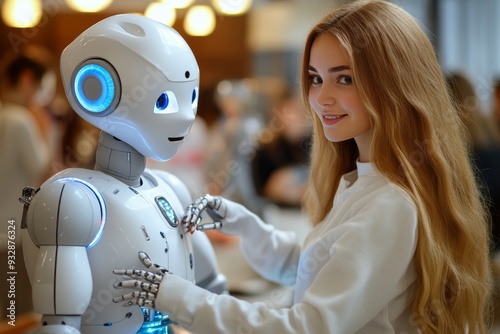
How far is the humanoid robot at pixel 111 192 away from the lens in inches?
56.1

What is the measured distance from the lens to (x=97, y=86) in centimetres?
149

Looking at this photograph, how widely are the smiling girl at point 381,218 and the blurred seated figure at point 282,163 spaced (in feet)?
11.3

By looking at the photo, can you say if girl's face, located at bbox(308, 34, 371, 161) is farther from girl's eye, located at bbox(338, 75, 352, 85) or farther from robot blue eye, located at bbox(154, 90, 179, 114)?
robot blue eye, located at bbox(154, 90, 179, 114)

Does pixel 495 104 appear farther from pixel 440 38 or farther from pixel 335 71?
pixel 335 71

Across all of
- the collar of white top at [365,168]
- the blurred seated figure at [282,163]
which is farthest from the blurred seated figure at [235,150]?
the collar of white top at [365,168]

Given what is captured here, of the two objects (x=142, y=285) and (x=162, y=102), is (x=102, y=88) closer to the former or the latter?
(x=162, y=102)

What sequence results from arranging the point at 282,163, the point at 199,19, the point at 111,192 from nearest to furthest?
1. the point at 111,192
2. the point at 199,19
3. the point at 282,163

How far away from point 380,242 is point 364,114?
0.32 m

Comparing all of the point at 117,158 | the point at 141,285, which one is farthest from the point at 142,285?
the point at 117,158

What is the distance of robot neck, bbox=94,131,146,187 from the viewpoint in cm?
160

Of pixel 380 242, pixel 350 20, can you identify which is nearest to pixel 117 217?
pixel 380 242

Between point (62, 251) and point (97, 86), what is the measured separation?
35 centimetres

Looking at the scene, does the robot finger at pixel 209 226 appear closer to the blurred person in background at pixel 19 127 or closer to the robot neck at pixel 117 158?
the robot neck at pixel 117 158

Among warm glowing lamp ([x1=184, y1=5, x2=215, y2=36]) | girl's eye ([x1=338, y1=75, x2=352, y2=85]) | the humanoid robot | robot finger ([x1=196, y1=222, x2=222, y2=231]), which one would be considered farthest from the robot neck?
warm glowing lamp ([x1=184, y1=5, x2=215, y2=36])
